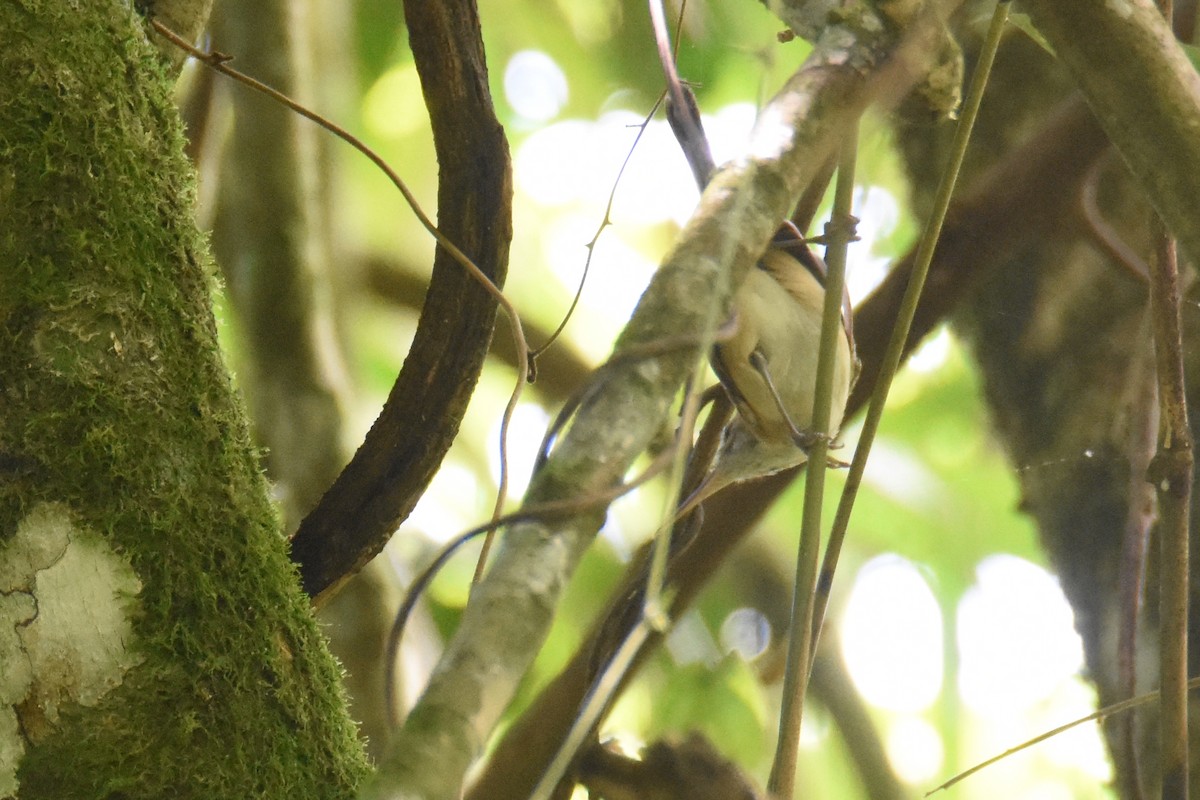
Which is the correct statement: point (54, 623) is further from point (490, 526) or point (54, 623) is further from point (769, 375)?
point (769, 375)

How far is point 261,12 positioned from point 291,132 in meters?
0.20

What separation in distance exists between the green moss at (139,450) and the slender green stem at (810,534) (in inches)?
10.4

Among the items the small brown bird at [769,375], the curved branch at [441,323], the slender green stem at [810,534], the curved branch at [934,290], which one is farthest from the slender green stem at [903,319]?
the curved branch at [934,290]

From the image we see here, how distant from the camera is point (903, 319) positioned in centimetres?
81

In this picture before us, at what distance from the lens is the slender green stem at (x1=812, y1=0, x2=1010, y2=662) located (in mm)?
791

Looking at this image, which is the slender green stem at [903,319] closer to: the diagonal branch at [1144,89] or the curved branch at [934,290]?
the diagonal branch at [1144,89]

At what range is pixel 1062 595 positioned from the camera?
5.46 feet

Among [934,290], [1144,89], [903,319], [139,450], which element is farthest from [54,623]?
[934,290]

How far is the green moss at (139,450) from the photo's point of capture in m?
0.62

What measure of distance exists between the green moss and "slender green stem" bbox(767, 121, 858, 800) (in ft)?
0.87

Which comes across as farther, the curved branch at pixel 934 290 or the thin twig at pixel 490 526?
the curved branch at pixel 934 290

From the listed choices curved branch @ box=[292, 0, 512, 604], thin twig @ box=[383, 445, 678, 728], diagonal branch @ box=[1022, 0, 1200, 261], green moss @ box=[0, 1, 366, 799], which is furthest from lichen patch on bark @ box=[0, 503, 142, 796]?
diagonal branch @ box=[1022, 0, 1200, 261]

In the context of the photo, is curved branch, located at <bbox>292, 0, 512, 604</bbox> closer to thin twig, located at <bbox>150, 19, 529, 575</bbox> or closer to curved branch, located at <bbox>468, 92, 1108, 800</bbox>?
thin twig, located at <bbox>150, 19, 529, 575</bbox>

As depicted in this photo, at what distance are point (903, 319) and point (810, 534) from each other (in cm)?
18
